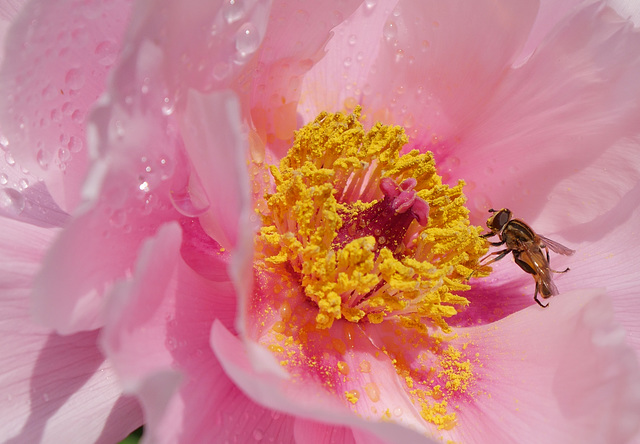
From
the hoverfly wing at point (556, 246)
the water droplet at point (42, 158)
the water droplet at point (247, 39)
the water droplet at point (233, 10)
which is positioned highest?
the water droplet at point (42, 158)

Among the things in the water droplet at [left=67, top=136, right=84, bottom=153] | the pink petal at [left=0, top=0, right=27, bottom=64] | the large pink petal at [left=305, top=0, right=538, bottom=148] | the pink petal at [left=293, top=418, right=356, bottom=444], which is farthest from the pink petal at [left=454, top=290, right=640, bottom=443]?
the pink petal at [left=0, top=0, right=27, bottom=64]

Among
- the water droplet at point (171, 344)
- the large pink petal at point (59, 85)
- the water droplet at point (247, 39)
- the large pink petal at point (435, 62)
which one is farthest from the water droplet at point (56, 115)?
the large pink petal at point (435, 62)

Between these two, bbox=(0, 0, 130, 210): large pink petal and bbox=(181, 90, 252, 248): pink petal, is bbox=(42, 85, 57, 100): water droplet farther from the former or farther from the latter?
bbox=(181, 90, 252, 248): pink petal

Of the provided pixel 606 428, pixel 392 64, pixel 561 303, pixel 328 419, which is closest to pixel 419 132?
pixel 392 64

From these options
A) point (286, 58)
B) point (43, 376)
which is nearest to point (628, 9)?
point (286, 58)

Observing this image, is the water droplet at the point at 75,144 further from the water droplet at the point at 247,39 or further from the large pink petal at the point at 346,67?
the large pink petal at the point at 346,67

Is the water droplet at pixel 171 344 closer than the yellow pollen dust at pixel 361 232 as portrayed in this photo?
Yes

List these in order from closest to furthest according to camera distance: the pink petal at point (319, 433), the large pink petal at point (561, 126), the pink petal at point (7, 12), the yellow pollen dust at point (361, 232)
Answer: the pink petal at point (319, 433) < the pink petal at point (7, 12) < the yellow pollen dust at point (361, 232) < the large pink petal at point (561, 126)

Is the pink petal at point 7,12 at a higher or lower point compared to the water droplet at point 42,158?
higher
